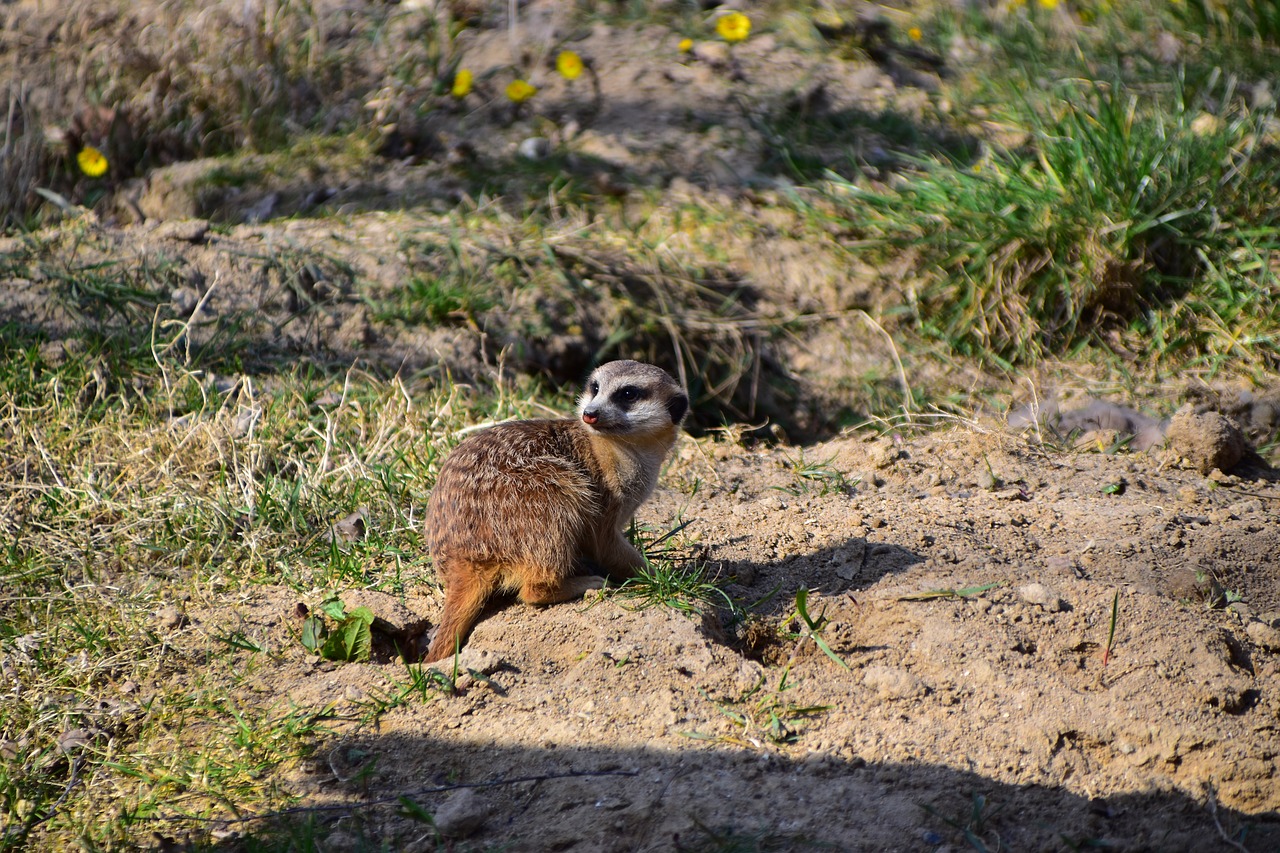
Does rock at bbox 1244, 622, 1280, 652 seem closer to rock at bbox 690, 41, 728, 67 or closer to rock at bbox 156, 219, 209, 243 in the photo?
rock at bbox 156, 219, 209, 243

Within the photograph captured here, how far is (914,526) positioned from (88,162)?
428 centimetres

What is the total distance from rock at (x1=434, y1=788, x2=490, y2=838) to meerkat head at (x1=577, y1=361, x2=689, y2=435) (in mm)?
1021

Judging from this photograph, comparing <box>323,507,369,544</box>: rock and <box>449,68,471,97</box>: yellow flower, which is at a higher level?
<box>449,68,471,97</box>: yellow flower

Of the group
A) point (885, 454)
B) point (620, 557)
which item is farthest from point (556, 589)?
point (885, 454)

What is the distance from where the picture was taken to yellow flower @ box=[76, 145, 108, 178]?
17.3ft

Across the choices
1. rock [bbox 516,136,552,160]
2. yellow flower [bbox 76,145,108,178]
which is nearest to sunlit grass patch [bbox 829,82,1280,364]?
rock [bbox 516,136,552,160]

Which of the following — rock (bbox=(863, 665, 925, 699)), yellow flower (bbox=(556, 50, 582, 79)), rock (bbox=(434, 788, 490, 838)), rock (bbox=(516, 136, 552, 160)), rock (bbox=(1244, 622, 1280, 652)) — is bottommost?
rock (bbox=(1244, 622, 1280, 652))

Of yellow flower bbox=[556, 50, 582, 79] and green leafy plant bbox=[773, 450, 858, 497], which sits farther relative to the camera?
yellow flower bbox=[556, 50, 582, 79]

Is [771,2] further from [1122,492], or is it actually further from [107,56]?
[1122,492]

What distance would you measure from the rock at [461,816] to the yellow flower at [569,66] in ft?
15.3

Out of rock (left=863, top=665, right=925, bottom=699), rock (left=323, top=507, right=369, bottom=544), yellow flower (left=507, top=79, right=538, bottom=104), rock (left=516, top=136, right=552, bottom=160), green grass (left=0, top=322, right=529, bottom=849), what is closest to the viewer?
green grass (left=0, top=322, right=529, bottom=849)

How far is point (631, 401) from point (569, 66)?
3.64 meters

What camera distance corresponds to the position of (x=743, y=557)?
3.30 m

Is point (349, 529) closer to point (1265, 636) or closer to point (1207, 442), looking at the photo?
point (1265, 636)
